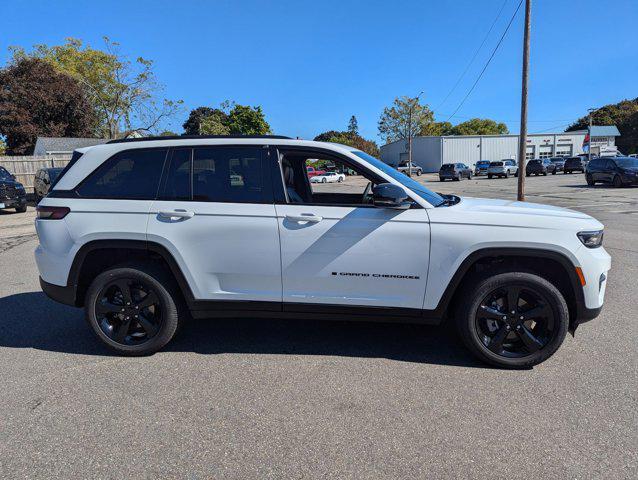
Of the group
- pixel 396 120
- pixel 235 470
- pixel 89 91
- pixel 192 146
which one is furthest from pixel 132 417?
pixel 396 120

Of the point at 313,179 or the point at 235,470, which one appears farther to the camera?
the point at 313,179

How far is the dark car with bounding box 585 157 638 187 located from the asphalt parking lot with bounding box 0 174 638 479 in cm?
2240

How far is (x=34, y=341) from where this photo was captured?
4211 millimetres

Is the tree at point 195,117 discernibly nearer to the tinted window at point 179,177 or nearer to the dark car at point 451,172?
the dark car at point 451,172

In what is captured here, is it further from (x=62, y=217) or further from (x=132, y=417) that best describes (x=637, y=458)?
(x=62, y=217)

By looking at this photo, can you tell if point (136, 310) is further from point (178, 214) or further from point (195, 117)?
point (195, 117)

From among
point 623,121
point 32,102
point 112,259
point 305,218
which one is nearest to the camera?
point 305,218

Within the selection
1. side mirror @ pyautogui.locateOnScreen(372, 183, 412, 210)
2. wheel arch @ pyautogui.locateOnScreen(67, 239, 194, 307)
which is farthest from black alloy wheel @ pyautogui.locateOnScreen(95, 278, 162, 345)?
side mirror @ pyautogui.locateOnScreen(372, 183, 412, 210)

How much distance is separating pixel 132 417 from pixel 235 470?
3.07ft

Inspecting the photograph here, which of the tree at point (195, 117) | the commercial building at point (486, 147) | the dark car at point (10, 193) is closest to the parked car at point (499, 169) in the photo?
the commercial building at point (486, 147)

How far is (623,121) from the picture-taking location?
80.4 meters

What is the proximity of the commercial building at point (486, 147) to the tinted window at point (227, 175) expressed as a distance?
58.7 meters

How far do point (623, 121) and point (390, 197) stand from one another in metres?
97.1

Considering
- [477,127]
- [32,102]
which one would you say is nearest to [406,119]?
[477,127]
